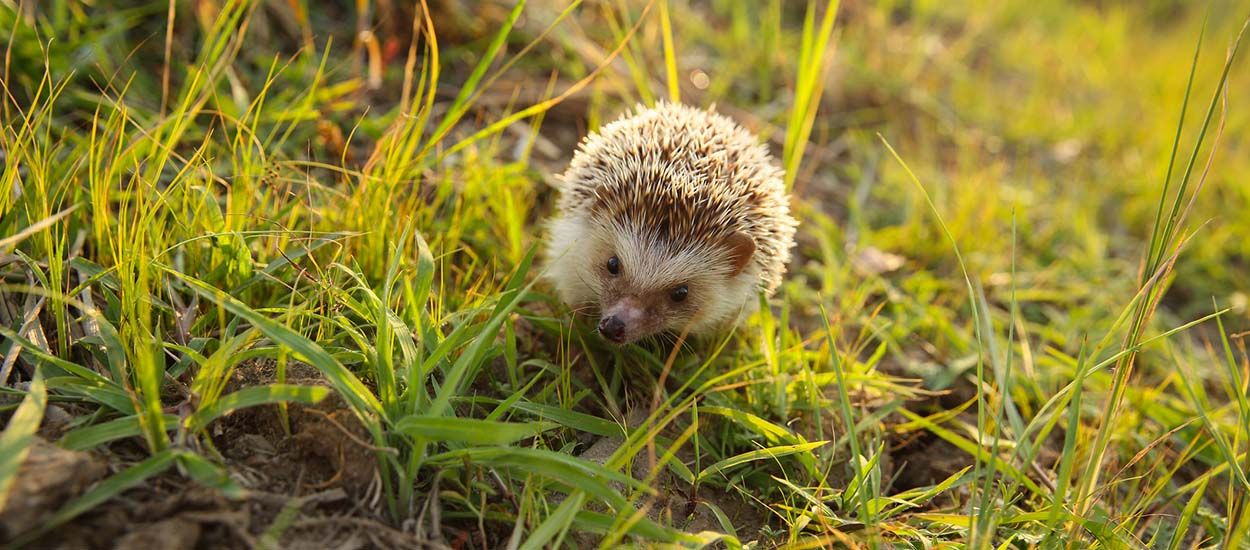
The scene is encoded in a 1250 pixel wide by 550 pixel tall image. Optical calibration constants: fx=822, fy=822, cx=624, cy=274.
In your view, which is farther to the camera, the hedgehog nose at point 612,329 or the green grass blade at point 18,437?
the hedgehog nose at point 612,329

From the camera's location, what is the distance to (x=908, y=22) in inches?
291

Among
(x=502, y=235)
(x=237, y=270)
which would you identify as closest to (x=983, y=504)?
(x=502, y=235)

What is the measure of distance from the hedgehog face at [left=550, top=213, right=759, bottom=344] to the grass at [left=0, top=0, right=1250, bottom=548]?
0.15 m

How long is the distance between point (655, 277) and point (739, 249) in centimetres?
34

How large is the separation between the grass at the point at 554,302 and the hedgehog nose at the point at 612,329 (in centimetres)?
12

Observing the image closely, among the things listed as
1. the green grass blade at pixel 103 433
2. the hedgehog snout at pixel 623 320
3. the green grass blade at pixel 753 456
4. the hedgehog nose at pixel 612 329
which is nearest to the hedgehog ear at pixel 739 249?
the hedgehog snout at pixel 623 320

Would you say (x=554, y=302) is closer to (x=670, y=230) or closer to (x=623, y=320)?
(x=623, y=320)

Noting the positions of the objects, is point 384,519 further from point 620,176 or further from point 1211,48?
point 1211,48

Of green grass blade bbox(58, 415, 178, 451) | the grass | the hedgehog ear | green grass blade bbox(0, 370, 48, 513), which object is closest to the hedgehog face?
the hedgehog ear

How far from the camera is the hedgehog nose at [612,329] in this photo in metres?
2.94

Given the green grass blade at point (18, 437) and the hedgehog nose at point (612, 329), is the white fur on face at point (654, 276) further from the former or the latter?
the green grass blade at point (18, 437)

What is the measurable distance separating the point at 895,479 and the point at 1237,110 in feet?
21.3

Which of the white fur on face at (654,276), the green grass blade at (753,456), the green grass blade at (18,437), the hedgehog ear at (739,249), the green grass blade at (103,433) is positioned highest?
the hedgehog ear at (739,249)

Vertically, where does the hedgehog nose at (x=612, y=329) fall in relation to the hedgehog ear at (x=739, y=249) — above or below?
below
